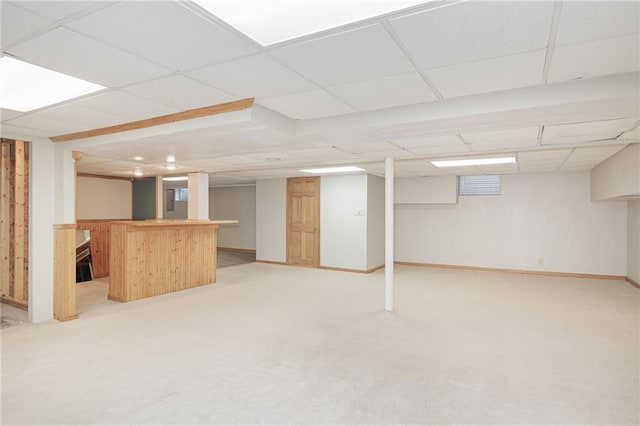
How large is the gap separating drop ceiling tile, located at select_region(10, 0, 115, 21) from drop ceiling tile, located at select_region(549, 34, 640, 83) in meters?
2.29

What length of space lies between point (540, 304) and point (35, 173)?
6.60 metres

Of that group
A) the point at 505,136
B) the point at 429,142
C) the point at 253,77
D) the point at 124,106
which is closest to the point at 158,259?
the point at 124,106

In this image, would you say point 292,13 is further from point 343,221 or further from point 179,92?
point 343,221

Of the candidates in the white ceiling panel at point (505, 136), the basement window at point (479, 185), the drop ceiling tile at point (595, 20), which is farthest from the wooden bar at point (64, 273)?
the basement window at point (479, 185)

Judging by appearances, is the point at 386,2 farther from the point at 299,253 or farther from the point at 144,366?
the point at 299,253

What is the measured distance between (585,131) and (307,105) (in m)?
2.66

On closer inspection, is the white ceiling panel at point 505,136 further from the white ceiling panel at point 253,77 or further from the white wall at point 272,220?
the white wall at point 272,220

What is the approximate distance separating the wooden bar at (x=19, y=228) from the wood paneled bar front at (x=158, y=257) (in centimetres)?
102

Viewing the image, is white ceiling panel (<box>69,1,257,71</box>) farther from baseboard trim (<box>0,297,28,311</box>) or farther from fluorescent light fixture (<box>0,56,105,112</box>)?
baseboard trim (<box>0,297,28,311</box>)

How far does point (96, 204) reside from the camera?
27.5 ft

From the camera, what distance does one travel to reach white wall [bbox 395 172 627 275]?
6875mm

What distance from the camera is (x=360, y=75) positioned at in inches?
93.1

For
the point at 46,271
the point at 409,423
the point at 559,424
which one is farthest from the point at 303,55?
the point at 46,271

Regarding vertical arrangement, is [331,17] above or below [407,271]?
above
